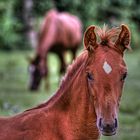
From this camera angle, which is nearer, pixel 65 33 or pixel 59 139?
pixel 59 139

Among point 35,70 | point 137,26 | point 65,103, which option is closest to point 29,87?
point 35,70

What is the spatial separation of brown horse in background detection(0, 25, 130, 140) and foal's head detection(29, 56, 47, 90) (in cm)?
1124

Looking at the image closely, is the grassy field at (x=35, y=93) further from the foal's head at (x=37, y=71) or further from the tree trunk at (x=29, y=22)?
the tree trunk at (x=29, y=22)

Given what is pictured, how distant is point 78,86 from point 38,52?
1219cm

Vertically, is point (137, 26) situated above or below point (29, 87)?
below

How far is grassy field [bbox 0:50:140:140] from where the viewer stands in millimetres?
11383

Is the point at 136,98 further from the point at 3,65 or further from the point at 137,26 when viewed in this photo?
the point at 137,26

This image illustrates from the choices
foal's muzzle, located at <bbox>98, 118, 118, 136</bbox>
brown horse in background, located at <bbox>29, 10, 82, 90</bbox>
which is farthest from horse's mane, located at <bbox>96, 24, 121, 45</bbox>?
brown horse in background, located at <bbox>29, 10, 82, 90</bbox>

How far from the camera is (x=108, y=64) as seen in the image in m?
4.87

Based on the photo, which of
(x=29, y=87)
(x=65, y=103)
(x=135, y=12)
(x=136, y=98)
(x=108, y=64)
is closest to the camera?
(x=108, y=64)

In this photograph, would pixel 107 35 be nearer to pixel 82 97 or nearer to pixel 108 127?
pixel 82 97

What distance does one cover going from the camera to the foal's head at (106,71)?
4.69 m

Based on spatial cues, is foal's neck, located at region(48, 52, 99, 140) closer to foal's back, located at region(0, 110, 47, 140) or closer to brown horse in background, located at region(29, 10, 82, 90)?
foal's back, located at region(0, 110, 47, 140)

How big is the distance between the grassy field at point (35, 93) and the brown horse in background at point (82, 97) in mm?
4663
